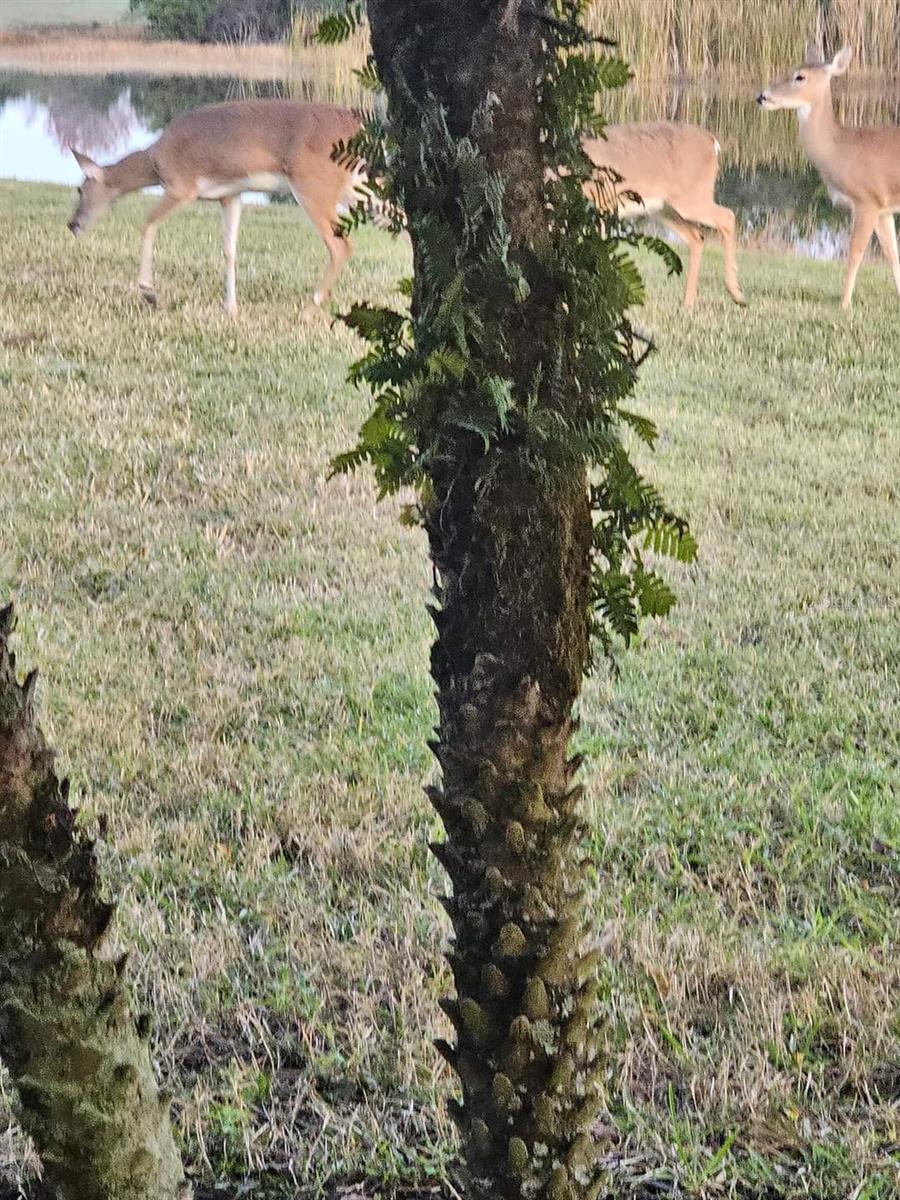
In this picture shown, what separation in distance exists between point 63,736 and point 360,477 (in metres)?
0.78

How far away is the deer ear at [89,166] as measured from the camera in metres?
2.17

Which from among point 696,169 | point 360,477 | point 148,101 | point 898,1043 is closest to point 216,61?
point 148,101

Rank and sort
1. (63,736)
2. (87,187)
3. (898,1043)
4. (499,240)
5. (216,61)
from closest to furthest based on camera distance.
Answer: (499,240) → (898,1043) → (63,736) → (216,61) → (87,187)

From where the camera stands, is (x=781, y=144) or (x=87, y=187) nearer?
(x=87, y=187)

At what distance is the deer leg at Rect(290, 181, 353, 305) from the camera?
7.32 feet

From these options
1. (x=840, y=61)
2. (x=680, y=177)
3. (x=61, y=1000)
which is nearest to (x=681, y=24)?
(x=680, y=177)

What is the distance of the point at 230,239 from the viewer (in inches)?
99.3

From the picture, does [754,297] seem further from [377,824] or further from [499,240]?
[499,240]

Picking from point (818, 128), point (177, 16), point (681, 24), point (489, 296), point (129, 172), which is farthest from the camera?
point (818, 128)

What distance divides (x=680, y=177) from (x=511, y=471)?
1816mm

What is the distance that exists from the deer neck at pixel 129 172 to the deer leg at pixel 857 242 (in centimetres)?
148

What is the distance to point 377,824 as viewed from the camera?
4.69 ft

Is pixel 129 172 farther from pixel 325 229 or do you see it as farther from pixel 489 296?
pixel 489 296

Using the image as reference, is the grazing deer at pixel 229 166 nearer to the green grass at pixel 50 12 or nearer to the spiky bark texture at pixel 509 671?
the green grass at pixel 50 12
